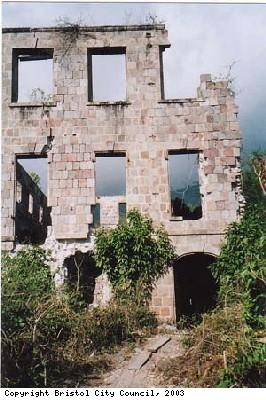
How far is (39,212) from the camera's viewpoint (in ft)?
55.7

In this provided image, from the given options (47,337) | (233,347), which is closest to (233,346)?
(233,347)

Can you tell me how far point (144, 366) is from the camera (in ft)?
26.7

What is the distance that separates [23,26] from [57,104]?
2.55m

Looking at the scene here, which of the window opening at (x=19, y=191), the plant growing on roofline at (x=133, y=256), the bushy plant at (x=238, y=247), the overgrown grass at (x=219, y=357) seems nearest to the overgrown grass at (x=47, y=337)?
the overgrown grass at (x=219, y=357)

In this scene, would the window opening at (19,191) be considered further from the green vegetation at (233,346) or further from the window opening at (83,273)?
the green vegetation at (233,346)

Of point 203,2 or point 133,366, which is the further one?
point 133,366

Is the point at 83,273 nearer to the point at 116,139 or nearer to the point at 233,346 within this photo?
the point at 116,139

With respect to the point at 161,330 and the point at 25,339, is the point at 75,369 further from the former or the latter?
the point at 161,330

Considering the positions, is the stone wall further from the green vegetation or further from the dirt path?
the green vegetation

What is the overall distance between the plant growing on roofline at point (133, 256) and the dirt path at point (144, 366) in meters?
2.01

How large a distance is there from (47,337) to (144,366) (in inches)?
75.1

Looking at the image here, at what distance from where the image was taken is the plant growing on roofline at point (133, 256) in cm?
1209

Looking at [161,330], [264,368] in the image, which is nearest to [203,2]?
[264,368]

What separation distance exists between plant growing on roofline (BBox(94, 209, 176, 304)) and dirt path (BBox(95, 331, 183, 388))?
2.01 meters
